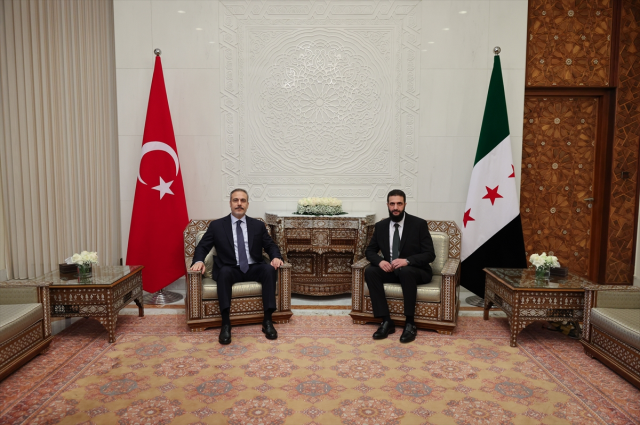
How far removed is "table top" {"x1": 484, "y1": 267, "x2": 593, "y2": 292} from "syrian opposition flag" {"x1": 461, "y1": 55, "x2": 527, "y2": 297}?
55 centimetres

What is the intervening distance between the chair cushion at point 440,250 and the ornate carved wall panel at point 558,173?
1659 millimetres

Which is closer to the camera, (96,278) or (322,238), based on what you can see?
(96,278)

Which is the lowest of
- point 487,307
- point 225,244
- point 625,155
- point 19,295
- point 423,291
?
point 487,307

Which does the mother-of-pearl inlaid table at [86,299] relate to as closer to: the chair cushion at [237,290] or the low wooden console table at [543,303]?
the chair cushion at [237,290]

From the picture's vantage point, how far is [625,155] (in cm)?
504

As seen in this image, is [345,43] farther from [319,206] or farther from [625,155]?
[625,155]

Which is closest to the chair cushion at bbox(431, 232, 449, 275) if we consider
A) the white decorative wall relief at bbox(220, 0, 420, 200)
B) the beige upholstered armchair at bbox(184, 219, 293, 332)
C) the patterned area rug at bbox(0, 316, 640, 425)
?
the patterned area rug at bbox(0, 316, 640, 425)

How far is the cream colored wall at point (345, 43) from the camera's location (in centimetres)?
471

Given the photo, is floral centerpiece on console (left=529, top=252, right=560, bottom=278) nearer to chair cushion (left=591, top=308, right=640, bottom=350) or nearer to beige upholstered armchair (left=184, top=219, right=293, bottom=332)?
chair cushion (left=591, top=308, right=640, bottom=350)

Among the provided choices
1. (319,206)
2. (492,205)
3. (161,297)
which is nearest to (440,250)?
(492,205)

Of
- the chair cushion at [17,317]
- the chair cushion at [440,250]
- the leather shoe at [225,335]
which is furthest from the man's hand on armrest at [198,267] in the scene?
the chair cushion at [440,250]

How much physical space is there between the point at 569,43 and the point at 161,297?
5564 mm

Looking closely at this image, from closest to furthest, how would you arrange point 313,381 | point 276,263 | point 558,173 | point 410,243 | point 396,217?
point 313,381
point 276,263
point 410,243
point 396,217
point 558,173

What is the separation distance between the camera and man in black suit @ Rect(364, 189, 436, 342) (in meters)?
3.54
